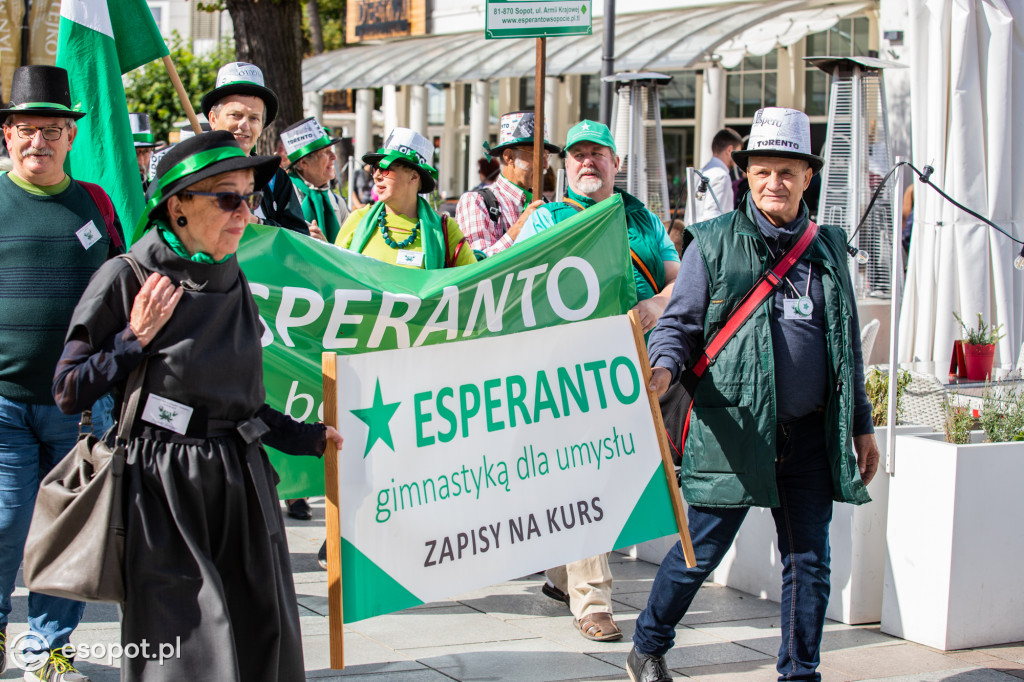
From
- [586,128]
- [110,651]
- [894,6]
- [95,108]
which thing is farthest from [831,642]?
[894,6]

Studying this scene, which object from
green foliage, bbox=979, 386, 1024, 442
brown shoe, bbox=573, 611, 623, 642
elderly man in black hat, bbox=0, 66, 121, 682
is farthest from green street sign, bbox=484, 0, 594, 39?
brown shoe, bbox=573, 611, 623, 642

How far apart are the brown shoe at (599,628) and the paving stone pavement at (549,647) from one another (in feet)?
0.12

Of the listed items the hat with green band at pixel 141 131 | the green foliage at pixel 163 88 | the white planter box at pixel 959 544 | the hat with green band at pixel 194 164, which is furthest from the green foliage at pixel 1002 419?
the green foliage at pixel 163 88

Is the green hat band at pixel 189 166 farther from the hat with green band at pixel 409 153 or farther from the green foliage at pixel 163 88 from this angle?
the green foliage at pixel 163 88

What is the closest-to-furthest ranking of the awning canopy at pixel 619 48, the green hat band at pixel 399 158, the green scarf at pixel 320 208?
A: 1. the green hat band at pixel 399 158
2. the green scarf at pixel 320 208
3. the awning canopy at pixel 619 48

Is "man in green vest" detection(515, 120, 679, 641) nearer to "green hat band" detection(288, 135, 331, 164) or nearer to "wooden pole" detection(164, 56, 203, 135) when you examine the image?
"wooden pole" detection(164, 56, 203, 135)

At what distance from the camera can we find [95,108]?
4809 millimetres

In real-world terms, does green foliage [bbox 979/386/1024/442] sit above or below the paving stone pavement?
above

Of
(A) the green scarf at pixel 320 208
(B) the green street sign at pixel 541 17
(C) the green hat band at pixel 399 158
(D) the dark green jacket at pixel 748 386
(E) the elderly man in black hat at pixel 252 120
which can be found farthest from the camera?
(A) the green scarf at pixel 320 208

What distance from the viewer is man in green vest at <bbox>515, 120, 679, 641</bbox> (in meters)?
4.85

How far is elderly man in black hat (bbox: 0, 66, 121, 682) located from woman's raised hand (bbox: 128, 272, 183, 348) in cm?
118

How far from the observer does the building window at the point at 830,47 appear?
1823 cm

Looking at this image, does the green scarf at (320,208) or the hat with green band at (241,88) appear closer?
the hat with green band at (241,88)

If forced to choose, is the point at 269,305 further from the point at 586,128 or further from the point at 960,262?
the point at 960,262
